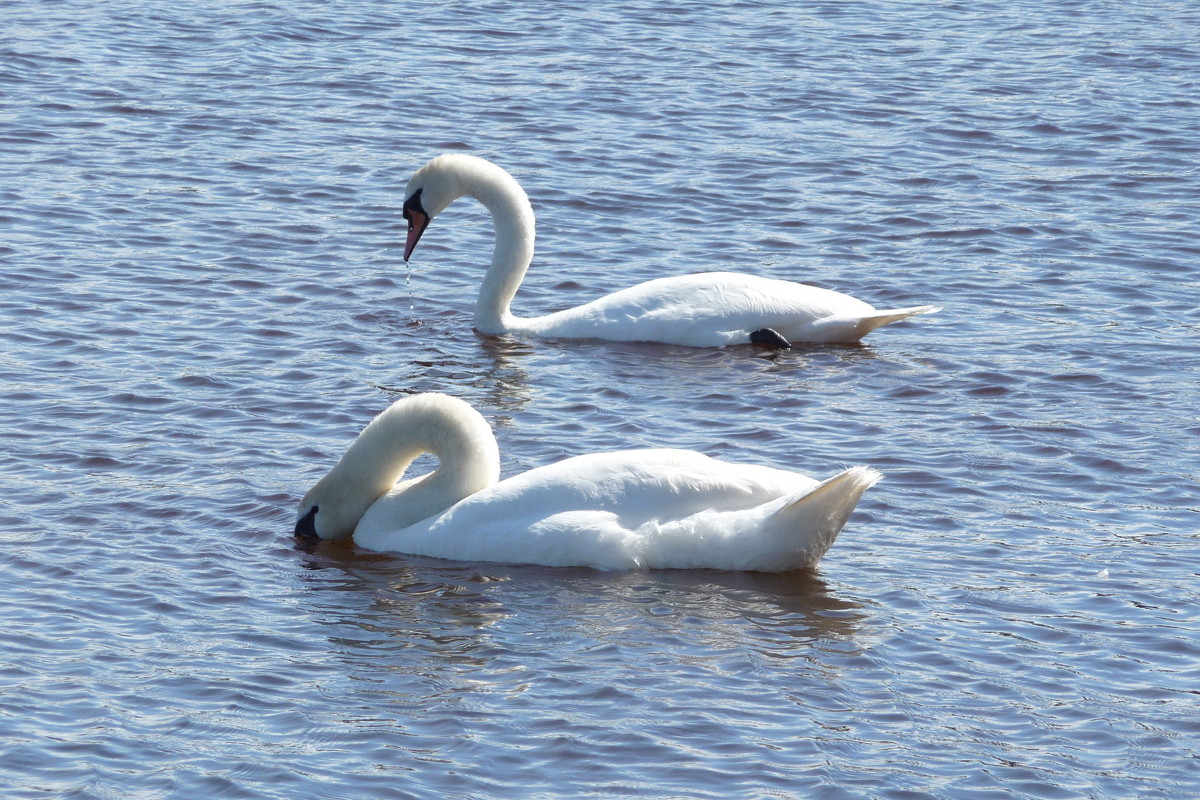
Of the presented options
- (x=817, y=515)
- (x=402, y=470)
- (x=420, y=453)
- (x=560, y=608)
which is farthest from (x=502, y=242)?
(x=560, y=608)

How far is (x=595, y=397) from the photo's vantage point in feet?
35.2

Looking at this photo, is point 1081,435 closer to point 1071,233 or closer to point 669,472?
point 669,472

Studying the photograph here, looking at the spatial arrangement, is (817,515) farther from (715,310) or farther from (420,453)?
(715,310)

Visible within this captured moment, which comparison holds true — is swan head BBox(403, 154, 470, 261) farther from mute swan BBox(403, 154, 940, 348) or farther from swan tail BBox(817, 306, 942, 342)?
swan tail BBox(817, 306, 942, 342)

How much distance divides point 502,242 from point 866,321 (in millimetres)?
2647

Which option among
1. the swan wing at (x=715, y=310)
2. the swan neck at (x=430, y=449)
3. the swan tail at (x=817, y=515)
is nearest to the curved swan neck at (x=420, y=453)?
the swan neck at (x=430, y=449)

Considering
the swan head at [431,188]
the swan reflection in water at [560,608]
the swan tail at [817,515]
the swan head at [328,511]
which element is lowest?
the swan reflection in water at [560,608]

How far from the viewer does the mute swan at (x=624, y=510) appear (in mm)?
7984

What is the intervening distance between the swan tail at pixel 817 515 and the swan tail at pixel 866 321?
140 inches

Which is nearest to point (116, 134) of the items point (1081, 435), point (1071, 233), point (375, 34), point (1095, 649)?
point (375, 34)

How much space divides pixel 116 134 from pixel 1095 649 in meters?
11.1

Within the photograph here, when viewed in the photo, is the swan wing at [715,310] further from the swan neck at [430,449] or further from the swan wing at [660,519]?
the swan wing at [660,519]

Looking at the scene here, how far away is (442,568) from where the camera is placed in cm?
823

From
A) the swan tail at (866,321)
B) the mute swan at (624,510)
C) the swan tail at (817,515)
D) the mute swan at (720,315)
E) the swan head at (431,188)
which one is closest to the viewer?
the swan tail at (817,515)
